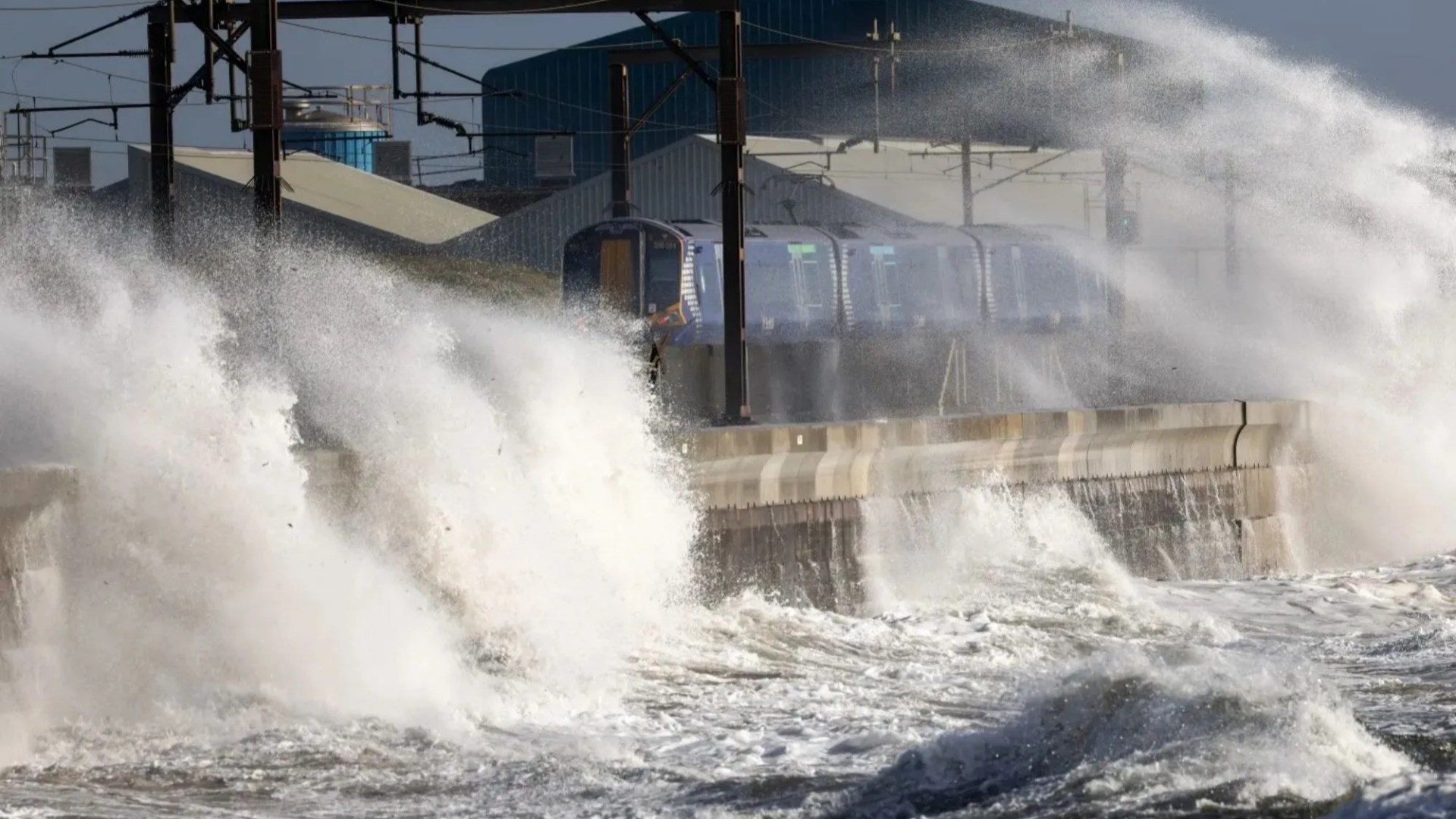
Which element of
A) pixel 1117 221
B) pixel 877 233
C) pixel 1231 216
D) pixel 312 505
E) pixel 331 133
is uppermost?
pixel 331 133

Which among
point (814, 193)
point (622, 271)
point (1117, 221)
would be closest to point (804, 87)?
point (814, 193)

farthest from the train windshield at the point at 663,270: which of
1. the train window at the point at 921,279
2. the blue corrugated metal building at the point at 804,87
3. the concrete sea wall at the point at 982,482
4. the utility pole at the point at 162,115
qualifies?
the blue corrugated metal building at the point at 804,87

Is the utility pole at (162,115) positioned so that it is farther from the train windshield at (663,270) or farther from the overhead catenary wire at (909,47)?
the train windshield at (663,270)

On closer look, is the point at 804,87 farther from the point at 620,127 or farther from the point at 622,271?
the point at 620,127

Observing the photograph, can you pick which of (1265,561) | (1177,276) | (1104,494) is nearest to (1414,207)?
(1177,276)

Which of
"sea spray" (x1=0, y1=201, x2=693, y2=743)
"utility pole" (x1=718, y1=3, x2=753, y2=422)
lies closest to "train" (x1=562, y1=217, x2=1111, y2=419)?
"utility pole" (x1=718, y1=3, x2=753, y2=422)

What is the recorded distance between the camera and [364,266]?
57.5ft

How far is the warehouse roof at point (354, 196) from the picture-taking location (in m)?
46.6

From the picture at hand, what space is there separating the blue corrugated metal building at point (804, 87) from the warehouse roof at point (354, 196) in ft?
12.4

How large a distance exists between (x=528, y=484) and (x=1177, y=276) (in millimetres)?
27321

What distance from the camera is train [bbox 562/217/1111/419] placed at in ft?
86.2

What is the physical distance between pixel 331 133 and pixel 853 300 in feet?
93.0

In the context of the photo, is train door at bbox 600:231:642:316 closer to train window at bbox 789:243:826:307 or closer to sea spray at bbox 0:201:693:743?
train window at bbox 789:243:826:307

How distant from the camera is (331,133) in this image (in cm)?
5703
